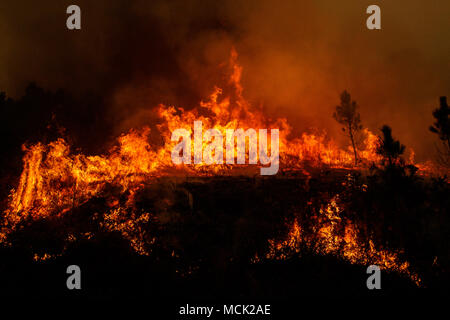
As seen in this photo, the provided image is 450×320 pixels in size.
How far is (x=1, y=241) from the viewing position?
13.2m

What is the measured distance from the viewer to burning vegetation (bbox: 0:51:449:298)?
11.3 metres

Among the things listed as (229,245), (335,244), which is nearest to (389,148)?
(335,244)

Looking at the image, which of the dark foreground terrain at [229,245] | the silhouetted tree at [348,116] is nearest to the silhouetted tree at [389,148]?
the dark foreground terrain at [229,245]

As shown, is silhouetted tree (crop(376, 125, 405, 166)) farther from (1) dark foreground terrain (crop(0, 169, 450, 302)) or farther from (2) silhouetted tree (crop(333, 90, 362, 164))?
(2) silhouetted tree (crop(333, 90, 362, 164))

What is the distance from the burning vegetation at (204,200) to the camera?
11.3 metres

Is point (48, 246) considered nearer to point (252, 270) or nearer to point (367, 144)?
point (252, 270)

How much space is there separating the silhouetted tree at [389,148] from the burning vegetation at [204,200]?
4cm

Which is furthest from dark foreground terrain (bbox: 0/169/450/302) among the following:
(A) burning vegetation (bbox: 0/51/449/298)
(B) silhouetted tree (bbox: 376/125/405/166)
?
(B) silhouetted tree (bbox: 376/125/405/166)

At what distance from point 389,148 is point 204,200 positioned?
952 cm

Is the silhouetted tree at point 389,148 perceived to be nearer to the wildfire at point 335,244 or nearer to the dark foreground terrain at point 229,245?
the dark foreground terrain at point 229,245

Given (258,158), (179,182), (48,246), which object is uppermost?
(258,158)

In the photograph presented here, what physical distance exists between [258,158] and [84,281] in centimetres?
1349

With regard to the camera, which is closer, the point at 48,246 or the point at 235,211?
the point at 48,246
